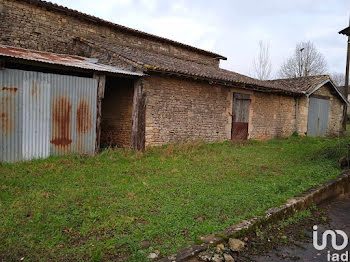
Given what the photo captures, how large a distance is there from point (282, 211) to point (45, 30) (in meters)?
10.6

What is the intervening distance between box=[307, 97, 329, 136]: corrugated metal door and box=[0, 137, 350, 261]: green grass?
315 inches

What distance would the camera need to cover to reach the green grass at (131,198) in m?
3.12

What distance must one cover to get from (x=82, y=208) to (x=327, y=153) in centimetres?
759

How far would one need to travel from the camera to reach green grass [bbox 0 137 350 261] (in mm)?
3125

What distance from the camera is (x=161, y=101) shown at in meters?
9.15

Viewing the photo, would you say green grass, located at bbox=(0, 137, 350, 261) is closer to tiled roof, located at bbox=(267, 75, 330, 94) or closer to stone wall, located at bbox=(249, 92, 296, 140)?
stone wall, located at bbox=(249, 92, 296, 140)

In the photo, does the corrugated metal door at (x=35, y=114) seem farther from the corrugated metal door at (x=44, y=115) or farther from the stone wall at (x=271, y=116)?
the stone wall at (x=271, y=116)

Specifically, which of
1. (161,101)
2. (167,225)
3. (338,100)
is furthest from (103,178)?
(338,100)

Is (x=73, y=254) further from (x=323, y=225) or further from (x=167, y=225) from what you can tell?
(x=323, y=225)

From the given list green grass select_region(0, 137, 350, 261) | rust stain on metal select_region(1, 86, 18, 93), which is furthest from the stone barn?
green grass select_region(0, 137, 350, 261)

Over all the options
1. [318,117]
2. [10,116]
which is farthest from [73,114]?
[318,117]

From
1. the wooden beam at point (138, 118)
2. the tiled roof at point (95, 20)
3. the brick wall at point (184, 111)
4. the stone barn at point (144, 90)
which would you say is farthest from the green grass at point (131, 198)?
the tiled roof at point (95, 20)

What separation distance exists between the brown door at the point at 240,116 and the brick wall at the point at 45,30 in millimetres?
6035

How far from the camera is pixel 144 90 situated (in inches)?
335
